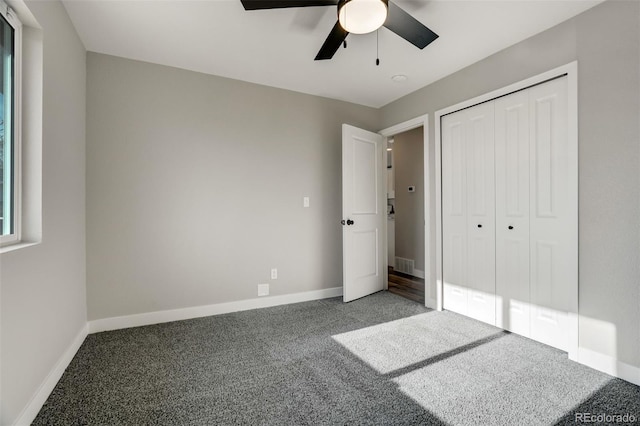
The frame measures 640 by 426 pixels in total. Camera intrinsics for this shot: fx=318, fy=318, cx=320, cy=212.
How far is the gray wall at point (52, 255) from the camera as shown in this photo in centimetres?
141

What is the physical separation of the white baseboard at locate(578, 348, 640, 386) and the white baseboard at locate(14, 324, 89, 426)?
3.24 meters

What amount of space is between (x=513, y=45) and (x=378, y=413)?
9.59 feet

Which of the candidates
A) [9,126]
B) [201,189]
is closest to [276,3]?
[9,126]

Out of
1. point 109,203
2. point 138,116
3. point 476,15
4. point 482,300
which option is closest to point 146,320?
point 109,203

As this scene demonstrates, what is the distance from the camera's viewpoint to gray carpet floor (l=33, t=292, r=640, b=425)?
161 cm

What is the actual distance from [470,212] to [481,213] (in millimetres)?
112

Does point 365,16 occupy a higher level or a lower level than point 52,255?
higher

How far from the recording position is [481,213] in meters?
2.97

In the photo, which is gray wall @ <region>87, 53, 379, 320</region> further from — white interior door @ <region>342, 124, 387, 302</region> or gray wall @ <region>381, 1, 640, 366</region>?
gray wall @ <region>381, 1, 640, 366</region>

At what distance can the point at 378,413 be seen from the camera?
1603 mm

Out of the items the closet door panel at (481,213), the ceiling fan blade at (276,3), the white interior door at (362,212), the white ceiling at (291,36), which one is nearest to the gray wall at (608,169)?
the white ceiling at (291,36)

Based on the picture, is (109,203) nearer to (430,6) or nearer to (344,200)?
(344,200)

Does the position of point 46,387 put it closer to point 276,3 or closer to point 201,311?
point 201,311

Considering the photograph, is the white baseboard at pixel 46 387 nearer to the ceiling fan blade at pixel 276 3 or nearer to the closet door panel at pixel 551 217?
the ceiling fan blade at pixel 276 3
